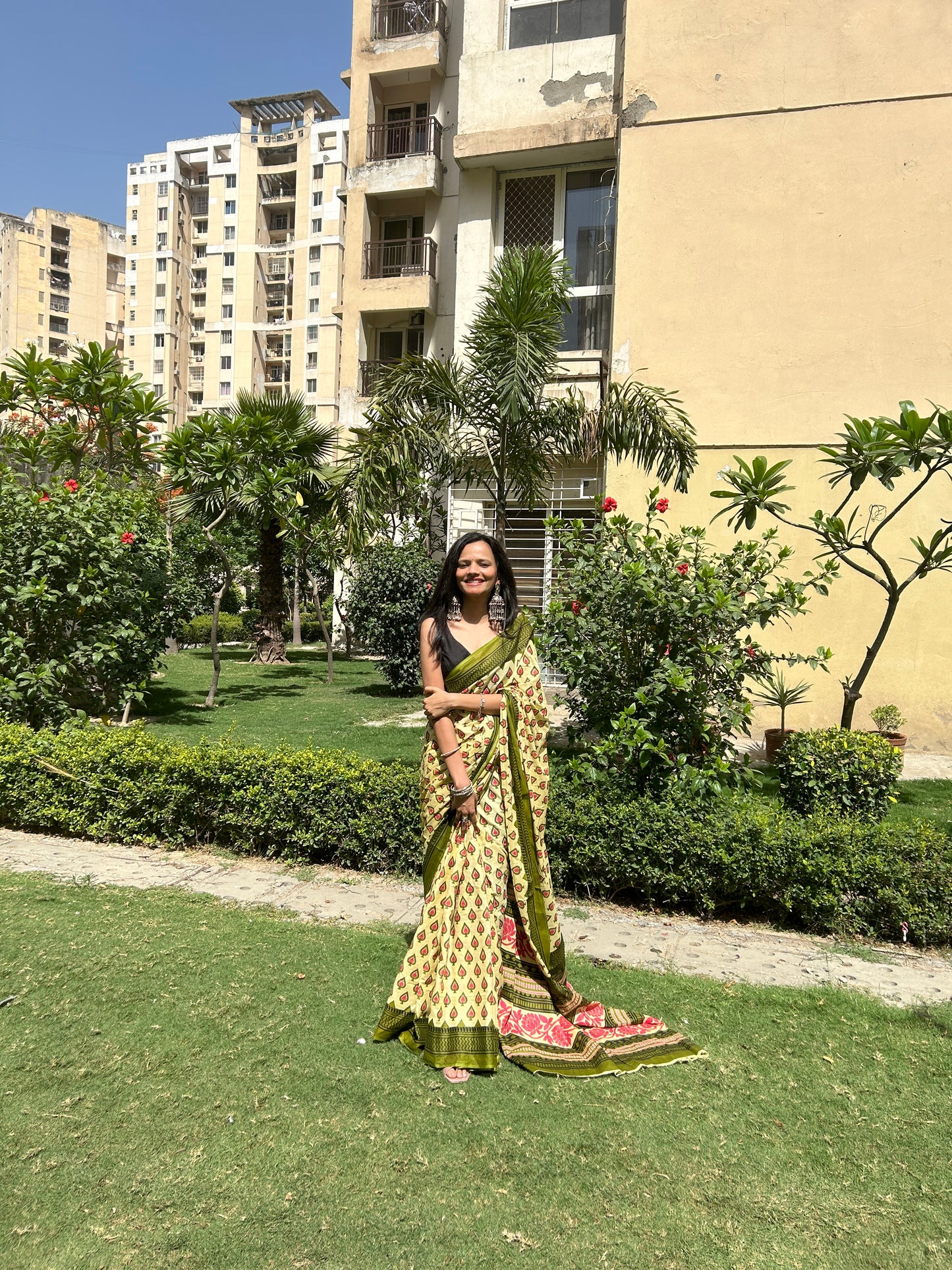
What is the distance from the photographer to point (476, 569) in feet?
11.3

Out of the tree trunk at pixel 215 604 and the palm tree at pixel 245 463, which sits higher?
the palm tree at pixel 245 463

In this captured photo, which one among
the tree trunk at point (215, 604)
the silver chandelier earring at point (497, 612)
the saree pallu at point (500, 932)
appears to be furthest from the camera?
the tree trunk at point (215, 604)

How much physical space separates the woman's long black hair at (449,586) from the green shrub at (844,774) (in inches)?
137

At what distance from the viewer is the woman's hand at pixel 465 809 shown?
3371mm

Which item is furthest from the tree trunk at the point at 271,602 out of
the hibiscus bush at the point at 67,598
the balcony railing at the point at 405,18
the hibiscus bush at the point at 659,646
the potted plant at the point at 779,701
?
the hibiscus bush at the point at 659,646

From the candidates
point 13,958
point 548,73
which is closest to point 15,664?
point 13,958

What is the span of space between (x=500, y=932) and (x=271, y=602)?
51.3 feet

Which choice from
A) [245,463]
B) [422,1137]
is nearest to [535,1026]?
[422,1137]

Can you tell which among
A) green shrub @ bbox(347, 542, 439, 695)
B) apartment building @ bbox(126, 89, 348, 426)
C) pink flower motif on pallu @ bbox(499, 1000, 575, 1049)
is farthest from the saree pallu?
apartment building @ bbox(126, 89, 348, 426)

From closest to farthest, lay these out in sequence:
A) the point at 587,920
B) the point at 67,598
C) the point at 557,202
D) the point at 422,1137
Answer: the point at 422,1137 < the point at 587,920 < the point at 67,598 < the point at 557,202

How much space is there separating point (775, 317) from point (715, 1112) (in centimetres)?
947

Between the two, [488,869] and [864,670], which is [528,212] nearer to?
[864,670]

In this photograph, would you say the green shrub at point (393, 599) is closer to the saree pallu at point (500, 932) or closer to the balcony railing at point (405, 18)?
the saree pallu at point (500, 932)

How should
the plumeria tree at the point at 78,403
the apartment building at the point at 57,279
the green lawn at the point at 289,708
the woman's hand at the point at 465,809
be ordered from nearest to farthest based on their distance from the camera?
the woman's hand at the point at 465,809, the green lawn at the point at 289,708, the plumeria tree at the point at 78,403, the apartment building at the point at 57,279
